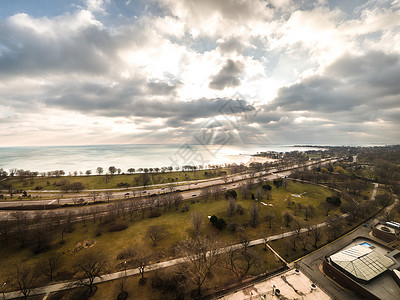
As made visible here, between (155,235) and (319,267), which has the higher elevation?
(155,235)

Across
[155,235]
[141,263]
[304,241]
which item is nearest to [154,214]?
[155,235]

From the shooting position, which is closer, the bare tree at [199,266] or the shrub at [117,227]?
the bare tree at [199,266]

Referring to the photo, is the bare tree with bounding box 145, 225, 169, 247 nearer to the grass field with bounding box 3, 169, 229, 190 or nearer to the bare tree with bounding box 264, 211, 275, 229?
the bare tree with bounding box 264, 211, 275, 229

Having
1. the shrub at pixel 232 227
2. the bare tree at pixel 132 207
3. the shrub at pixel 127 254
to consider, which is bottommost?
the shrub at pixel 232 227

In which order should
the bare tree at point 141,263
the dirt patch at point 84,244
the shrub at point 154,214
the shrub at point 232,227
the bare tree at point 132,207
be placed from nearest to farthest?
the bare tree at point 141,263
the dirt patch at point 84,244
the shrub at point 232,227
the bare tree at point 132,207
the shrub at point 154,214

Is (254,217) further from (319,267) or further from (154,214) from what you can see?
(154,214)

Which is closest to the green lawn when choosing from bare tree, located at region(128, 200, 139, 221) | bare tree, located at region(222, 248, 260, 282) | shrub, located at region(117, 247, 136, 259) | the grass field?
shrub, located at region(117, 247, 136, 259)

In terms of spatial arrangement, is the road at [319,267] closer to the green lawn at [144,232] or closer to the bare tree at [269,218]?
the green lawn at [144,232]

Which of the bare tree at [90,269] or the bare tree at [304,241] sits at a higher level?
the bare tree at [90,269]

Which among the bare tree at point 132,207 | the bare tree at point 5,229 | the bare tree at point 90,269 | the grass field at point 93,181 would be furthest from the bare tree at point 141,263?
the grass field at point 93,181

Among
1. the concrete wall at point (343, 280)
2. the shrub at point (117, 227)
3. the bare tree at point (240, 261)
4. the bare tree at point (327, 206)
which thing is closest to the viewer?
the concrete wall at point (343, 280)
